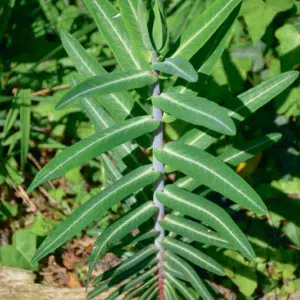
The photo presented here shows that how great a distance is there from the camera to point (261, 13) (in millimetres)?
2303

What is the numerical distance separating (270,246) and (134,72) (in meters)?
1.50

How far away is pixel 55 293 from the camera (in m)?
2.33

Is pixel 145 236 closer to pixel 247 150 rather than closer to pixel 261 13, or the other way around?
pixel 247 150

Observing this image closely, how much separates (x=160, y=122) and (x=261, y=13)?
3.46 feet

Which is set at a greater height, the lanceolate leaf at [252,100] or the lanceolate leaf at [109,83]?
the lanceolate leaf at [109,83]

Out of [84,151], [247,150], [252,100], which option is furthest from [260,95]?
[84,151]

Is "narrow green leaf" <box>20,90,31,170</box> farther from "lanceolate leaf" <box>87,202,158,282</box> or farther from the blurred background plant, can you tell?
"lanceolate leaf" <box>87,202,158,282</box>

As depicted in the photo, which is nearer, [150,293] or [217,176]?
[217,176]

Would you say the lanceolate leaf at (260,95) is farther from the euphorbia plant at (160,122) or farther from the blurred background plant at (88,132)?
the blurred background plant at (88,132)

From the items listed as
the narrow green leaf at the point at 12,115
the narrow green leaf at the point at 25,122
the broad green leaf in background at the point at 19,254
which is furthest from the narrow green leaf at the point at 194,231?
the narrow green leaf at the point at 12,115

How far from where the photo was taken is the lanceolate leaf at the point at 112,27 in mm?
1537

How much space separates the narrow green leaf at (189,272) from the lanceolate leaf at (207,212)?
1.19 feet

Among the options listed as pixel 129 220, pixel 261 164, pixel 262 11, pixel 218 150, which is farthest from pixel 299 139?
pixel 129 220

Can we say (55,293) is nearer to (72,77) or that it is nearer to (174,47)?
(72,77)
